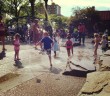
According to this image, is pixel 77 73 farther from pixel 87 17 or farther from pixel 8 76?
pixel 87 17

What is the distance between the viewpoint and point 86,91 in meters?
6.56

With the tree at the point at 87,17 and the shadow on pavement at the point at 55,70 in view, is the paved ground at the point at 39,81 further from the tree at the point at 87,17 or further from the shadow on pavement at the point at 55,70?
the tree at the point at 87,17

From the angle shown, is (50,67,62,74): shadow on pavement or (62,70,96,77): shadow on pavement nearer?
(62,70,96,77): shadow on pavement

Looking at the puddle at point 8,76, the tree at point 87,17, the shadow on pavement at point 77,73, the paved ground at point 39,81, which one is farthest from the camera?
the tree at point 87,17

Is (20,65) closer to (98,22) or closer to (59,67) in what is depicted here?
(59,67)

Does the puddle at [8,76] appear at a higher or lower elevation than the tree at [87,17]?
lower

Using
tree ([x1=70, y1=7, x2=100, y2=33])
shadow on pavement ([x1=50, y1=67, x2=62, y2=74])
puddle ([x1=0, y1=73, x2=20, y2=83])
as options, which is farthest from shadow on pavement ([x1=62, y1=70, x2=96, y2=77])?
tree ([x1=70, y1=7, x2=100, y2=33])

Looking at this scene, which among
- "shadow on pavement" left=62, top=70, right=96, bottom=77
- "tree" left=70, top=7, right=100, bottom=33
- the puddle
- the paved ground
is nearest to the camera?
the paved ground

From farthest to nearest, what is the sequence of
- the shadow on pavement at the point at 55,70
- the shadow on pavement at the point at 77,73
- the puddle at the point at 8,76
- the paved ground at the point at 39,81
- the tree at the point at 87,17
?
the tree at the point at 87,17 → the shadow on pavement at the point at 55,70 → the shadow on pavement at the point at 77,73 → the puddle at the point at 8,76 → the paved ground at the point at 39,81

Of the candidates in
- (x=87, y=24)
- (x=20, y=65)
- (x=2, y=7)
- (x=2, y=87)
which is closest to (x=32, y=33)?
(x=20, y=65)

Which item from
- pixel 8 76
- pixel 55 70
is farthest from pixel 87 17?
pixel 8 76

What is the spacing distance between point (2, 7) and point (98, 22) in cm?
2849

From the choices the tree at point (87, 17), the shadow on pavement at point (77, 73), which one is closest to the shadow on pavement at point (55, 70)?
the shadow on pavement at point (77, 73)

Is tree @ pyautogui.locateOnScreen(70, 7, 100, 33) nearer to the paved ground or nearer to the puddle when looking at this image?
the paved ground
